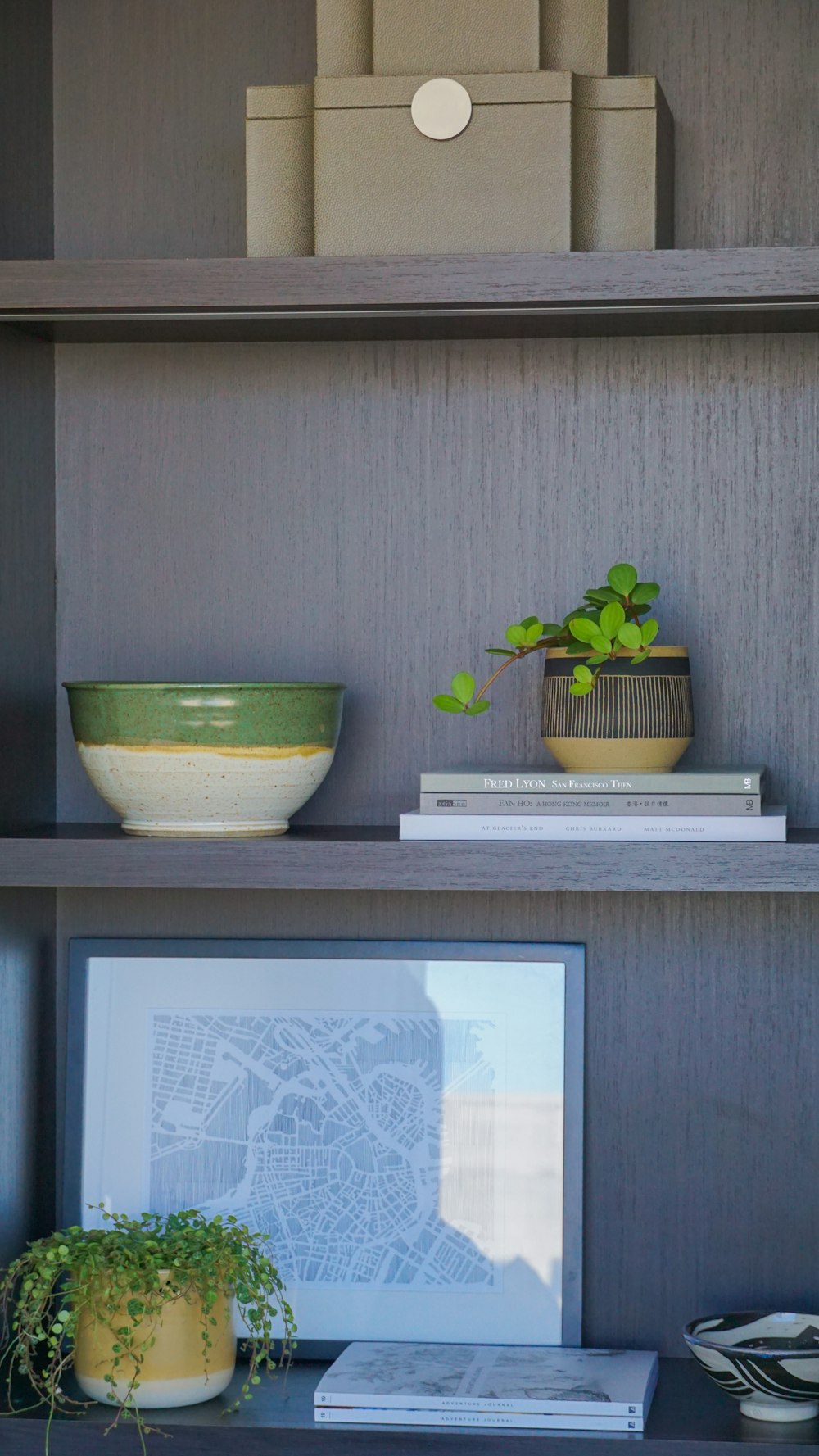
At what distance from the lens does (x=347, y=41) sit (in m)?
1.51

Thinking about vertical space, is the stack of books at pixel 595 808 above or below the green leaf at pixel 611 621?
below

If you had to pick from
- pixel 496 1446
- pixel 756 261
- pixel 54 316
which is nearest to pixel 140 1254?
pixel 496 1446

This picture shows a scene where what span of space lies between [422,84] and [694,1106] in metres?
1.06

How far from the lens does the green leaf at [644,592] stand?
1542 millimetres

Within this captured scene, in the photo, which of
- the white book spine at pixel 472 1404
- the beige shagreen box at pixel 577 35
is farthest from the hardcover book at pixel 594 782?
the beige shagreen box at pixel 577 35

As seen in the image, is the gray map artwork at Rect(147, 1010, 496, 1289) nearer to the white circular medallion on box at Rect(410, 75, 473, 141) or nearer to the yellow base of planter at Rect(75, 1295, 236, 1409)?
the yellow base of planter at Rect(75, 1295, 236, 1409)

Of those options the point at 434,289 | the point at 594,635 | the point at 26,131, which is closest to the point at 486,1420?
the point at 594,635

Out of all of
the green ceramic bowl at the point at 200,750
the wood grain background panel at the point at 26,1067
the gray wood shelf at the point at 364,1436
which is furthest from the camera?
the wood grain background panel at the point at 26,1067

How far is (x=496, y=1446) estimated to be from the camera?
141cm

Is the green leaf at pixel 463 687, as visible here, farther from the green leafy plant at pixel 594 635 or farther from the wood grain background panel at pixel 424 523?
the wood grain background panel at pixel 424 523

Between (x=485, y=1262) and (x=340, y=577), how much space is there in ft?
2.44

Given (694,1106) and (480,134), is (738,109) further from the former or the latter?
(694,1106)

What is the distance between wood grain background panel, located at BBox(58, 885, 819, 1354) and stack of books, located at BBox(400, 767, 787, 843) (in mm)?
262

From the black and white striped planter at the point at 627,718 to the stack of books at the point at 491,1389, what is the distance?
1.89ft
